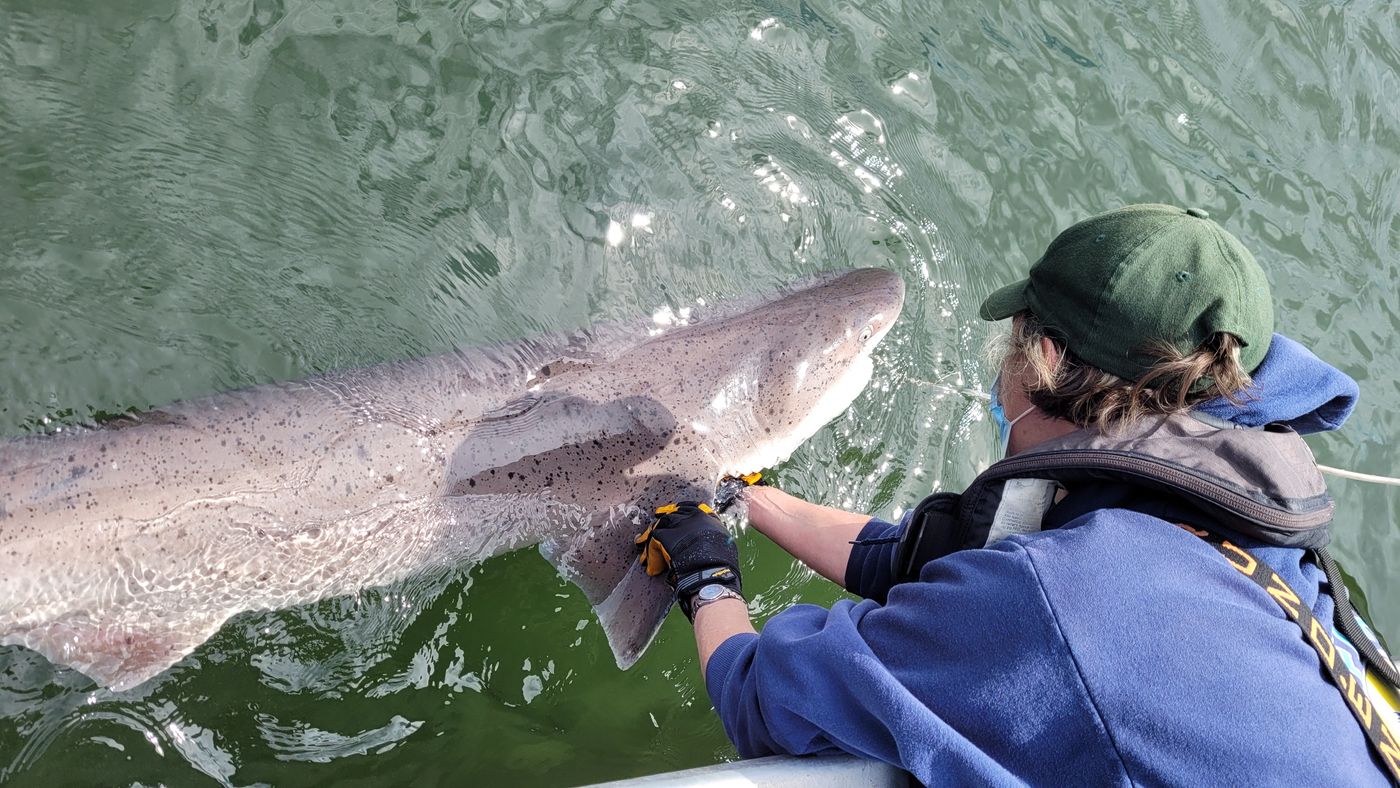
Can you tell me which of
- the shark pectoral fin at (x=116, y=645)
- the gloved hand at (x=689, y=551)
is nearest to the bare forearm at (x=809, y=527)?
the gloved hand at (x=689, y=551)

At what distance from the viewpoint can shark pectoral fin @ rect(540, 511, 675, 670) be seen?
3.64m

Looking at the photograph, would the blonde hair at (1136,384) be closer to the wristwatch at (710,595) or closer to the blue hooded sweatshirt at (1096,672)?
the blue hooded sweatshirt at (1096,672)

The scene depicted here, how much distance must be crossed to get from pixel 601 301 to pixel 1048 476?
263 cm

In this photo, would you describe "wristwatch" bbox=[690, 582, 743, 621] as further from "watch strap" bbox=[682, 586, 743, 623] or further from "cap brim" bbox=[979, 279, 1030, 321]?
"cap brim" bbox=[979, 279, 1030, 321]

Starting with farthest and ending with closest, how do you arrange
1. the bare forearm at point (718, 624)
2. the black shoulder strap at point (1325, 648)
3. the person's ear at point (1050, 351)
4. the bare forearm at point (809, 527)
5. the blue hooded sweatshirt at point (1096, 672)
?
1. the bare forearm at point (809, 527)
2. the bare forearm at point (718, 624)
3. the person's ear at point (1050, 351)
4. the black shoulder strap at point (1325, 648)
5. the blue hooded sweatshirt at point (1096, 672)

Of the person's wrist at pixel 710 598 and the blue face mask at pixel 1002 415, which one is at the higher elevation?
the blue face mask at pixel 1002 415

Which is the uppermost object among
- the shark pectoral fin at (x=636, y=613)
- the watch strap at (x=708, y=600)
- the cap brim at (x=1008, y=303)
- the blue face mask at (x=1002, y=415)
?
the cap brim at (x=1008, y=303)

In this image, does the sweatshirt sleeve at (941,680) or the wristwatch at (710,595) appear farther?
the wristwatch at (710,595)

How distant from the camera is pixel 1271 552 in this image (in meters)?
2.10

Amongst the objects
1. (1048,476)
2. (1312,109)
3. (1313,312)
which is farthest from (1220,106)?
(1048,476)

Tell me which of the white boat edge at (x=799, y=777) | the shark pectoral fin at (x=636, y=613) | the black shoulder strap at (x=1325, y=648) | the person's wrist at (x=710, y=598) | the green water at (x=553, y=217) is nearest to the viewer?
the black shoulder strap at (x=1325, y=648)

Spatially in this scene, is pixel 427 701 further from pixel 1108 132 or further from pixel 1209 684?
pixel 1108 132

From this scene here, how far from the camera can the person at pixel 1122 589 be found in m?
1.76

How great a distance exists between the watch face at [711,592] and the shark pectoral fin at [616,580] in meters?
0.48
